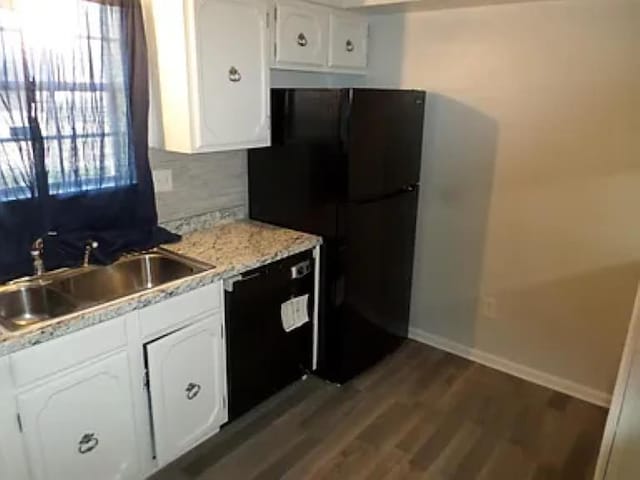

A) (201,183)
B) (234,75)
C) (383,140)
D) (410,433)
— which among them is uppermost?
(234,75)

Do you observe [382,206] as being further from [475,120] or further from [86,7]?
[86,7]

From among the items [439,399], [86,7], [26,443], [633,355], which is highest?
[86,7]

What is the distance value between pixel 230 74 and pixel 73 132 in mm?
713

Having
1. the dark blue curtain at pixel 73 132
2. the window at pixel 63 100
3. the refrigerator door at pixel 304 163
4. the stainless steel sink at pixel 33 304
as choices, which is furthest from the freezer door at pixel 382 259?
the stainless steel sink at pixel 33 304

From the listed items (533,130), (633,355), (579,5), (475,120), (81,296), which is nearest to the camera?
(633,355)

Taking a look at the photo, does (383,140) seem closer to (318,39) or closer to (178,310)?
(318,39)

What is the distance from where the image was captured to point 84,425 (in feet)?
5.70

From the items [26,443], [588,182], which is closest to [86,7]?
[26,443]

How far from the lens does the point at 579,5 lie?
92.2 inches

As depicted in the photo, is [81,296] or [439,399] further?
[439,399]

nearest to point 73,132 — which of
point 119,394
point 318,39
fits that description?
point 119,394

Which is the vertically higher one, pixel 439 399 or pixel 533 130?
pixel 533 130

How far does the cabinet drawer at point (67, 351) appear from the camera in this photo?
60.2 inches

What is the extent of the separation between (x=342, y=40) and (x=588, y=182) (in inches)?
60.8
